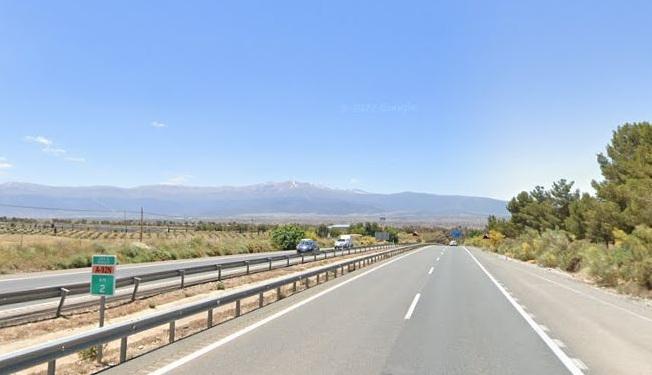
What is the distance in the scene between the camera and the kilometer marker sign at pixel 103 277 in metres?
10.0

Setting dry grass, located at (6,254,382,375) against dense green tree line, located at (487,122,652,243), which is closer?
dry grass, located at (6,254,382,375)

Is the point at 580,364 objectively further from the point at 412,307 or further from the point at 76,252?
the point at 76,252

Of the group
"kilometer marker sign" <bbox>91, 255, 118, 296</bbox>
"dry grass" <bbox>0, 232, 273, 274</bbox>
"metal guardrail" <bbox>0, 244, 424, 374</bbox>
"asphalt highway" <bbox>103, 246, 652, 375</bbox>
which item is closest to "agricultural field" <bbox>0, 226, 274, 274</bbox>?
"dry grass" <bbox>0, 232, 273, 274</bbox>

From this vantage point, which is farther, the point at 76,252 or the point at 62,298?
the point at 76,252

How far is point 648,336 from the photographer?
1135cm

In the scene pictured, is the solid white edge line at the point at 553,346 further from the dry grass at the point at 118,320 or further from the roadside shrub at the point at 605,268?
the roadside shrub at the point at 605,268

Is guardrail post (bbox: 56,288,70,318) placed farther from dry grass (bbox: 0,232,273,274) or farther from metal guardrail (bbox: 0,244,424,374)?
dry grass (bbox: 0,232,273,274)

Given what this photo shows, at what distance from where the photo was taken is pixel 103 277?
1002 cm

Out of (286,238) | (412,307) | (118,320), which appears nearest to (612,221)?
(412,307)

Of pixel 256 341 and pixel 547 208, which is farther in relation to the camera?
pixel 547 208

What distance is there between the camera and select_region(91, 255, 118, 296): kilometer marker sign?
32.8 ft

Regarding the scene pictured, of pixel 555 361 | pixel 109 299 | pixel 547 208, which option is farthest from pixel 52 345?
pixel 547 208

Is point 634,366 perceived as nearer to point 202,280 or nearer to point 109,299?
point 109,299

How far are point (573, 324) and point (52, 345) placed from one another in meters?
10.7
